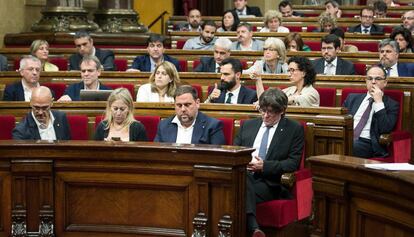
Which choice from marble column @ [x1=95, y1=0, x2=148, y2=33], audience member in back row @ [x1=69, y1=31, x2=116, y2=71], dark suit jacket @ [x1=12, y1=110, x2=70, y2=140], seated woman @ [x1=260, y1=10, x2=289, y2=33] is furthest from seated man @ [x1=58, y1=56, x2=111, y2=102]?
seated woman @ [x1=260, y1=10, x2=289, y2=33]

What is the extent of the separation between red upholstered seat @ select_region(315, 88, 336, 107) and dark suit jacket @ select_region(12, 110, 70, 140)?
2.15 metres

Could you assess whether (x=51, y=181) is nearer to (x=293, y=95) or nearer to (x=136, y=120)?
(x=136, y=120)

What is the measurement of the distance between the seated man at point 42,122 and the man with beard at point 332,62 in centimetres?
317

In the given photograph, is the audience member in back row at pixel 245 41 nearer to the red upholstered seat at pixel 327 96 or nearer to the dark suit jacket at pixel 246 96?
the red upholstered seat at pixel 327 96

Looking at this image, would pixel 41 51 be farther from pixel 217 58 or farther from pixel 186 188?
pixel 186 188

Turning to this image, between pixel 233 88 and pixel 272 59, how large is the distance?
115cm

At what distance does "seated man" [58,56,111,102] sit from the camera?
7516 millimetres

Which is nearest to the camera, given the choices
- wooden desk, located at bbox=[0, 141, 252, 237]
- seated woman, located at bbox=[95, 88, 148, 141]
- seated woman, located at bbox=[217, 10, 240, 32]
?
wooden desk, located at bbox=[0, 141, 252, 237]

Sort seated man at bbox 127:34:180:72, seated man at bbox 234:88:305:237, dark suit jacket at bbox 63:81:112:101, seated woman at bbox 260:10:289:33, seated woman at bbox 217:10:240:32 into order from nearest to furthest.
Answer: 1. seated man at bbox 234:88:305:237
2. dark suit jacket at bbox 63:81:112:101
3. seated man at bbox 127:34:180:72
4. seated woman at bbox 260:10:289:33
5. seated woman at bbox 217:10:240:32

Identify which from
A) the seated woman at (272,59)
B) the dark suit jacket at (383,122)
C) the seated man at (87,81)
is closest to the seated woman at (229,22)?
the seated woman at (272,59)

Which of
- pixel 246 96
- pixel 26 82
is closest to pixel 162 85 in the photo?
pixel 246 96

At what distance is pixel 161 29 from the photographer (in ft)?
50.5

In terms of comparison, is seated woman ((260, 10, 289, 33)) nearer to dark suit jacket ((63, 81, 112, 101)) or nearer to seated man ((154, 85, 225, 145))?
dark suit jacket ((63, 81, 112, 101))

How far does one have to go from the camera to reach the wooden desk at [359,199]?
3969 mm
